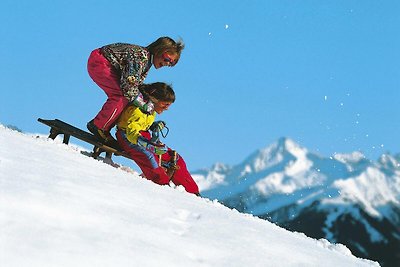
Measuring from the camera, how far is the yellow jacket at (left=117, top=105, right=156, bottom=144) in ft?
26.7

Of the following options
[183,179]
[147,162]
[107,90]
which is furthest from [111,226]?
[183,179]

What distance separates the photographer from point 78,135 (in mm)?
8234

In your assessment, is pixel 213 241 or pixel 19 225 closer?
pixel 19 225

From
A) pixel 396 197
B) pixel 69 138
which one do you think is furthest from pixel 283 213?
pixel 69 138

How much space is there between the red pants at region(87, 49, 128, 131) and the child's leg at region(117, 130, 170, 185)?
238 mm

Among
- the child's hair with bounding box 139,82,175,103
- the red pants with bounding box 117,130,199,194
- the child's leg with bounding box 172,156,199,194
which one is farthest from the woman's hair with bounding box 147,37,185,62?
the child's leg with bounding box 172,156,199,194

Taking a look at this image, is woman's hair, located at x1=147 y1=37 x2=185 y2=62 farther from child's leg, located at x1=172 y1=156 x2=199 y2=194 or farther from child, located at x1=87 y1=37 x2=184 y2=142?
child's leg, located at x1=172 y1=156 x2=199 y2=194

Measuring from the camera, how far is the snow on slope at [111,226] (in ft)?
12.0

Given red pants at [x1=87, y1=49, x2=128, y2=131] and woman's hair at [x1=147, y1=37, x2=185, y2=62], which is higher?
woman's hair at [x1=147, y1=37, x2=185, y2=62]

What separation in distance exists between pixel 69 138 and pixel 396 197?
548 ft

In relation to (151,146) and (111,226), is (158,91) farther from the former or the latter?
(111,226)

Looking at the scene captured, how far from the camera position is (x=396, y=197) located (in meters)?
167

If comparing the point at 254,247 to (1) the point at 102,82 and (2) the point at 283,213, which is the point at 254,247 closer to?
(1) the point at 102,82

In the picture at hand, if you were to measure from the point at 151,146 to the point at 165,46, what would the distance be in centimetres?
120
